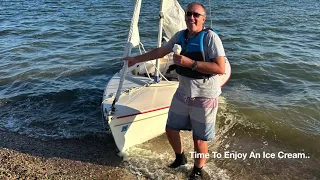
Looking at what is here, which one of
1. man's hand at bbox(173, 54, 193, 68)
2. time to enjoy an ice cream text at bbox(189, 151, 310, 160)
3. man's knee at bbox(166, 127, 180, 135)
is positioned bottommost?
time to enjoy an ice cream text at bbox(189, 151, 310, 160)

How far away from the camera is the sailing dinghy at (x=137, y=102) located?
540 centimetres

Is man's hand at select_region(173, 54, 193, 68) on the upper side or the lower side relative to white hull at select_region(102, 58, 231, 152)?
upper

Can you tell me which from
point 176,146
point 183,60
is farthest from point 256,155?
point 183,60

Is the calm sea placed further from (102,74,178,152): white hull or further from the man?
the man

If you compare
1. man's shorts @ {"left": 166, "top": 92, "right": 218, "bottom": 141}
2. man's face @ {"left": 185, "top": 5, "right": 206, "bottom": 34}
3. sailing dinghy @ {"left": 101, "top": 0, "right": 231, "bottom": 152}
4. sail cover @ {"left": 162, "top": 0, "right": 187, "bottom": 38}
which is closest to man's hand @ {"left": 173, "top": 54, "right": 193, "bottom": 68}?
man's face @ {"left": 185, "top": 5, "right": 206, "bottom": 34}

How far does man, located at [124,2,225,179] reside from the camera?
3.97 m

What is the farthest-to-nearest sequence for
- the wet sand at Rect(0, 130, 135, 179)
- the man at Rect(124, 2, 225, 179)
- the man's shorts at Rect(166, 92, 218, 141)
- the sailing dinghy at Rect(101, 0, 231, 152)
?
the sailing dinghy at Rect(101, 0, 231, 152), the wet sand at Rect(0, 130, 135, 179), the man's shorts at Rect(166, 92, 218, 141), the man at Rect(124, 2, 225, 179)

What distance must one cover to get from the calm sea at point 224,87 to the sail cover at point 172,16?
7.18 feet

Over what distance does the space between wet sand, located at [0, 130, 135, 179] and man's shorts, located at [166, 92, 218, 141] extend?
49.8 inches

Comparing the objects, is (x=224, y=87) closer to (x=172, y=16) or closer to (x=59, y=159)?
(x=172, y=16)

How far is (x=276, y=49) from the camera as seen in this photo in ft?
40.0

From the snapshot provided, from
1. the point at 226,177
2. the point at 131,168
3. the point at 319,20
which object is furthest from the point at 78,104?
the point at 319,20

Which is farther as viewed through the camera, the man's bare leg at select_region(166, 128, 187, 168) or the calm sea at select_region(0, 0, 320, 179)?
the calm sea at select_region(0, 0, 320, 179)

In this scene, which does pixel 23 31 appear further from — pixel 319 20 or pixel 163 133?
pixel 319 20
